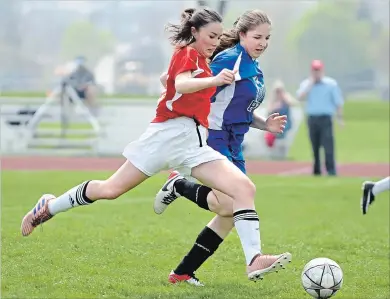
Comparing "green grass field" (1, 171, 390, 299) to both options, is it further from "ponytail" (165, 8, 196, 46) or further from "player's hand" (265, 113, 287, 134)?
"ponytail" (165, 8, 196, 46)

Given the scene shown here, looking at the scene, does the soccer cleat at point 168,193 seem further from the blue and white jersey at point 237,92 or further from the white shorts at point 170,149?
the white shorts at point 170,149

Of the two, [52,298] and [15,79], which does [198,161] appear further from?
[15,79]

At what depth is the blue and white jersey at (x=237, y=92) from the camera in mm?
6891

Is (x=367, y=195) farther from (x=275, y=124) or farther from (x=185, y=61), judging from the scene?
(x=185, y=61)

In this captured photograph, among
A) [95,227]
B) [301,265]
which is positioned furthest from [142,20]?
[301,265]

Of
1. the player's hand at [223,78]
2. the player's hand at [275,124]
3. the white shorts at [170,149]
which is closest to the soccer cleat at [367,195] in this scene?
the player's hand at [275,124]

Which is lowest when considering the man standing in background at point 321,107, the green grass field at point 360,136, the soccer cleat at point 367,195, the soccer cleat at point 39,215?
the green grass field at point 360,136

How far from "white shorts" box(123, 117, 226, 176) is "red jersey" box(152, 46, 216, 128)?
A: 0.06 m

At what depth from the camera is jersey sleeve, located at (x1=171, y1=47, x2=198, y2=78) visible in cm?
636

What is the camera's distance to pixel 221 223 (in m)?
7.02

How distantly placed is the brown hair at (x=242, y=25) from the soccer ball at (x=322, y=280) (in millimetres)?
1776

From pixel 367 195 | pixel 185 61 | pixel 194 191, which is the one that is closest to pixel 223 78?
pixel 185 61

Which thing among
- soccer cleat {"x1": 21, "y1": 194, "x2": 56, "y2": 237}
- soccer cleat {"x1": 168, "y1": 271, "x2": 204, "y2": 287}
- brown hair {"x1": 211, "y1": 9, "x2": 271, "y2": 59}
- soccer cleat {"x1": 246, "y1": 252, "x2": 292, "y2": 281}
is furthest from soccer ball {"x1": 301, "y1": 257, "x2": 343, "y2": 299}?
soccer cleat {"x1": 21, "y1": 194, "x2": 56, "y2": 237}

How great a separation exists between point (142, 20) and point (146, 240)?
2318 cm
